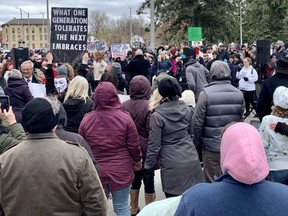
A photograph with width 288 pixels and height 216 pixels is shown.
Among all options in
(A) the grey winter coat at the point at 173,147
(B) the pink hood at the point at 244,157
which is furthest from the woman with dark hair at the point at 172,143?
(B) the pink hood at the point at 244,157

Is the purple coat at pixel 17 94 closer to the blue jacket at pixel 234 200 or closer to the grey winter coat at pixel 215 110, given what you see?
the grey winter coat at pixel 215 110

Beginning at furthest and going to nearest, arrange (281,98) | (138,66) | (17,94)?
(138,66) → (17,94) → (281,98)

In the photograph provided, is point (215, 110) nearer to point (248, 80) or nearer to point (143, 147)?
point (143, 147)

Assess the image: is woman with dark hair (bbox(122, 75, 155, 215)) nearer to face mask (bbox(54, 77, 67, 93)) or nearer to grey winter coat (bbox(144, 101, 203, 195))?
grey winter coat (bbox(144, 101, 203, 195))

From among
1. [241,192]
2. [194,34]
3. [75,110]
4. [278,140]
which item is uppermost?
[194,34]

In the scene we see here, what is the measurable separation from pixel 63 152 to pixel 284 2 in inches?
1683

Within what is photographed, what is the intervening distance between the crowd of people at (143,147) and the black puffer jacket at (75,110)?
1 centimetres

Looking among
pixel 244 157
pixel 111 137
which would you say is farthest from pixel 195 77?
pixel 244 157

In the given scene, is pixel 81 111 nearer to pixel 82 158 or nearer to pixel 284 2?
pixel 82 158

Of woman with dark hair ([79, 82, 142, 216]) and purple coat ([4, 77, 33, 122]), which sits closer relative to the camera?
woman with dark hair ([79, 82, 142, 216])

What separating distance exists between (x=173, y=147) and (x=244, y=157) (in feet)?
8.94

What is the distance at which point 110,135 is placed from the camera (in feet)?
14.4

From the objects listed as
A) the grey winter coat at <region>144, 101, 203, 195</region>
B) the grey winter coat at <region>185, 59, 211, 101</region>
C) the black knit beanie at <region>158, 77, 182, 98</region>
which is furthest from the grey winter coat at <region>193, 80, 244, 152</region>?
the grey winter coat at <region>185, 59, 211, 101</region>

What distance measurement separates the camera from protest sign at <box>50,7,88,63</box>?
8.77 m
